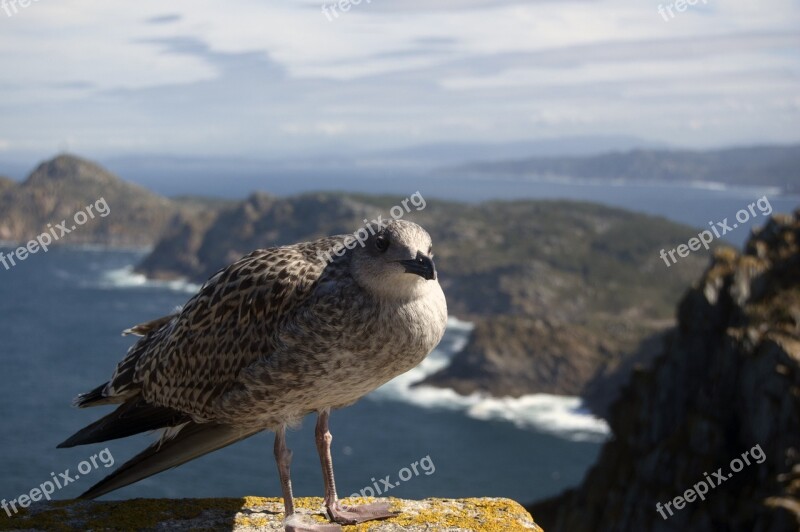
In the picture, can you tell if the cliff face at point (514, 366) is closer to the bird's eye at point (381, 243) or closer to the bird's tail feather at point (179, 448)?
the bird's tail feather at point (179, 448)

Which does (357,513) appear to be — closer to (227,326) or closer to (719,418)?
(227,326)

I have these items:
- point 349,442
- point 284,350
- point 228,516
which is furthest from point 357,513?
point 349,442

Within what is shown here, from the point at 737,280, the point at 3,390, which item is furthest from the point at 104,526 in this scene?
the point at 3,390

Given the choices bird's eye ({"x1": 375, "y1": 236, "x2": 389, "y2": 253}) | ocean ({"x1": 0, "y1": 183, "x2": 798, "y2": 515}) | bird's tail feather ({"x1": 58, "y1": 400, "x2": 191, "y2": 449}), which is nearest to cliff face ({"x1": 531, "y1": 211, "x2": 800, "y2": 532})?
ocean ({"x1": 0, "y1": 183, "x2": 798, "y2": 515})

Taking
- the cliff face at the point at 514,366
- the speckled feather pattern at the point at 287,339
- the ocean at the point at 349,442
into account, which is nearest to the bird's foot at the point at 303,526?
the speckled feather pattern at the point at 287,339

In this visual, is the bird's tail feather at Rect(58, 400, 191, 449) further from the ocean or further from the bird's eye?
the ocean
